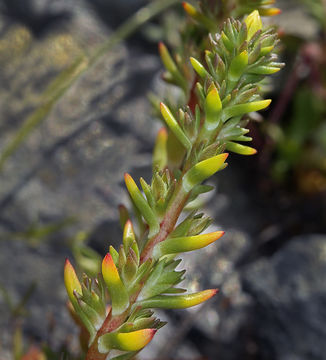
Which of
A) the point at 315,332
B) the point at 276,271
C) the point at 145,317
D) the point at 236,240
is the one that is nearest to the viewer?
the point at 145,317

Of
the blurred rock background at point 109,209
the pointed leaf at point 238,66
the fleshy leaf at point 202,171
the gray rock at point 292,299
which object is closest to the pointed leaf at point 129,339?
the fleshy leaf at point 202,171

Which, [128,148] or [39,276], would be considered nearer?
[39,276]

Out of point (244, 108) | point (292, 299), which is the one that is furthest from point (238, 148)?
point (292, 299)

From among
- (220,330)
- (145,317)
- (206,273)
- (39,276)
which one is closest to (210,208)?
(206,273)

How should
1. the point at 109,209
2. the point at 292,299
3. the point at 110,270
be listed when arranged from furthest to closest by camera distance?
1. the point at 109,209
2. the point at 292,299
3. the point at 110,270

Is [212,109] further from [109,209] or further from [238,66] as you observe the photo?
[109,209]

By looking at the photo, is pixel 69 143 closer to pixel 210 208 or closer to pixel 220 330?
pixel 210 208

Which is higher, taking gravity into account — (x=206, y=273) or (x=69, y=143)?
(x=69, y=143)

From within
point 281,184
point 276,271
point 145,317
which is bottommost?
point 281,184
